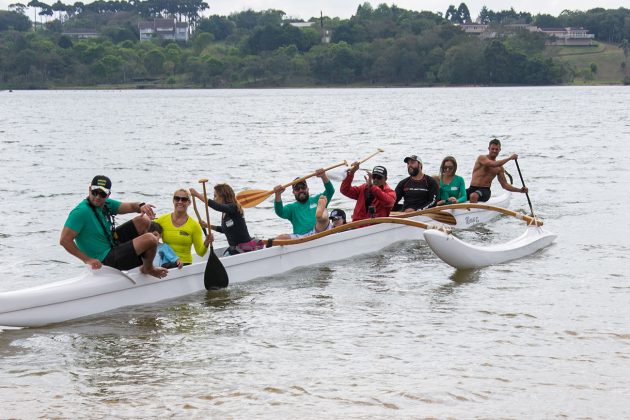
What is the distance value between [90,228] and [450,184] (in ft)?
29.0

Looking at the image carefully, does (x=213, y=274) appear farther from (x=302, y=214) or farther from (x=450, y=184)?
(x=450, y=184)

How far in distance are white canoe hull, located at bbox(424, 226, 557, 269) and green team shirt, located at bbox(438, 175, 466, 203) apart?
6.19 feet

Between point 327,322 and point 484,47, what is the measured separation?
17429 cm

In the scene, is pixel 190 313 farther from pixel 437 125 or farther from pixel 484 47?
pixel 484 47

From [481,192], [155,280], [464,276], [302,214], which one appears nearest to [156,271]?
[155,280]

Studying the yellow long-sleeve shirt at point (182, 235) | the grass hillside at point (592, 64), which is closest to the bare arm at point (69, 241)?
the yellow long-sleeve shirt at point (182, 235)

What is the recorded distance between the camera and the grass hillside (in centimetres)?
18325

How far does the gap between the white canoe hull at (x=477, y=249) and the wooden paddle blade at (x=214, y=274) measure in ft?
10.5

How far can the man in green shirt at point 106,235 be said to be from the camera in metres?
10.9

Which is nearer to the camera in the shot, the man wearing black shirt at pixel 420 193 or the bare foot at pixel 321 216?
the bare foot at pixel 321 216

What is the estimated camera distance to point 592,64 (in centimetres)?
18350

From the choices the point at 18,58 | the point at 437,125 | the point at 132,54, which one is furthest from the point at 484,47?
the point at 437,125

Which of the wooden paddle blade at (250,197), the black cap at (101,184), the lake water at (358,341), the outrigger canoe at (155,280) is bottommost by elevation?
the lake water at (358,341)

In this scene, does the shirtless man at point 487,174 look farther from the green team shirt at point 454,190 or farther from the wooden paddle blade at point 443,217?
the wooden paddle blade at point 443,217
